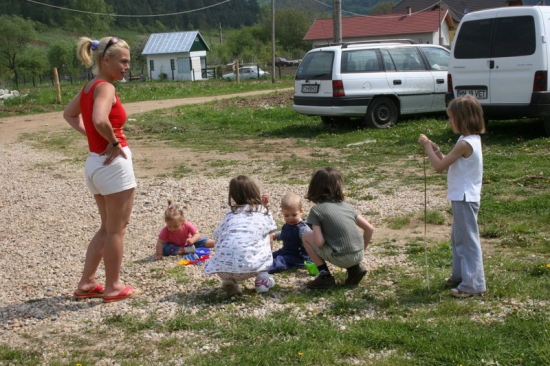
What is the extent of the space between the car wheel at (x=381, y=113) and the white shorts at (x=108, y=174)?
9761mm

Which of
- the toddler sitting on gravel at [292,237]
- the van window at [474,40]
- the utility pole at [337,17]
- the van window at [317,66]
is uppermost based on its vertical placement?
the utility pole at [337,17]

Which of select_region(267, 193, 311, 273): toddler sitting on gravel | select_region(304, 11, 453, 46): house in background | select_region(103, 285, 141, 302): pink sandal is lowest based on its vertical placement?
select_region(103, 285, 141, 302): pink sandal

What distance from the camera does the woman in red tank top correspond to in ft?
15.5

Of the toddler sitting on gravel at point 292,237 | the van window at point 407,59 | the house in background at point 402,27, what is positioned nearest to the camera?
the toddler sitting on gravel at point 292,237

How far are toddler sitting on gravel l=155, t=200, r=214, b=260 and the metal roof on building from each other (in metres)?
65.1

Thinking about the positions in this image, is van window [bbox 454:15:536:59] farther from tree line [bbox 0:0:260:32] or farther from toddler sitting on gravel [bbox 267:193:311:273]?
tree line [bbox 0:0:260:32]

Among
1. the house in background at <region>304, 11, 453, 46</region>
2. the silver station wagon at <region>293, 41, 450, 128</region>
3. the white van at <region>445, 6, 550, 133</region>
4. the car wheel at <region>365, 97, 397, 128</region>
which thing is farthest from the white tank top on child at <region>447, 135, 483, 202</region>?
the house in background at <region>304, 11, 453, 46</region>

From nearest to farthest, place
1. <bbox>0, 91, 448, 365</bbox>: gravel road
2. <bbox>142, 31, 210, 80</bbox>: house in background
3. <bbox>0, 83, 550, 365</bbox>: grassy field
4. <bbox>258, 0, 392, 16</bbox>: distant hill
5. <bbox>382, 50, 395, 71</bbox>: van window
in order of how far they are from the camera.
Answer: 1. <bbox>0, 83, 550, 365</bbox>: grassy field
2. <bbox>0, 91, 448, 365</bbox>: gravel road
3. <bbox>382, 50, 395, 71</bbox>: van window
4. <bbox>142, 31, 210, 80</bbox>: house in background
5. <bbox>258, 0, 392, 16</bbox>: distant hill

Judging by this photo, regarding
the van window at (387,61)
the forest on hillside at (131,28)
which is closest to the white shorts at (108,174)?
the van window at (387,61)

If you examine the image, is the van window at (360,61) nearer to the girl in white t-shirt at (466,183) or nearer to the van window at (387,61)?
the van window at (387,61)

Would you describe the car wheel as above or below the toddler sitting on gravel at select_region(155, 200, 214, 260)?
above

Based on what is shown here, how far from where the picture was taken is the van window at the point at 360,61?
45.8 feet

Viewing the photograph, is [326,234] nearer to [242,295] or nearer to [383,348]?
[242,295]

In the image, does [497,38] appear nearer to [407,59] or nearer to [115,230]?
→ [407,59]
